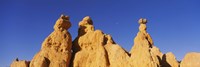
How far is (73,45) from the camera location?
125 feet

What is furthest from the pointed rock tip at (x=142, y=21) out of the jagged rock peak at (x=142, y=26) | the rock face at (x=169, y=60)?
the rock face at (x=169, y=60)

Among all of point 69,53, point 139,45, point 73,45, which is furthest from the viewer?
point 73,45

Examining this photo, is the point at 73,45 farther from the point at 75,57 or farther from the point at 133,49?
the point at 133,49

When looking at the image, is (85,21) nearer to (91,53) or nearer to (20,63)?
(91,53)

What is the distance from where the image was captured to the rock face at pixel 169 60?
36.3 metres

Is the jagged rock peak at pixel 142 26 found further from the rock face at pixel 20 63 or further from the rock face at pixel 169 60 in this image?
the rock face at pixel 20 63

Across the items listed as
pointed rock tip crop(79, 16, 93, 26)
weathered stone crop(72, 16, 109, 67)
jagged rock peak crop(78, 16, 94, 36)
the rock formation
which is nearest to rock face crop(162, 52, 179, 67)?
the rock formation

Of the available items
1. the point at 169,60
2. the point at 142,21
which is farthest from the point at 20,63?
the point at 169,60

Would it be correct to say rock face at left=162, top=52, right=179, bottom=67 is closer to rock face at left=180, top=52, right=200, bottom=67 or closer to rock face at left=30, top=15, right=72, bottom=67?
rock face at left=180, top=52, right=200, bottom=67

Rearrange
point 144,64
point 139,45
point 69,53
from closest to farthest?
point 144,64, point 139,45, point 69,53

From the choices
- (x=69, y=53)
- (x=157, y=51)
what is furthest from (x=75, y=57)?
(x=157, y=51)

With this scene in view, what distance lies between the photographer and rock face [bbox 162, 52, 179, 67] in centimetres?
3628

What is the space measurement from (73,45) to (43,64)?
587 centimetres

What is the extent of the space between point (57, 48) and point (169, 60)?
1231cm
